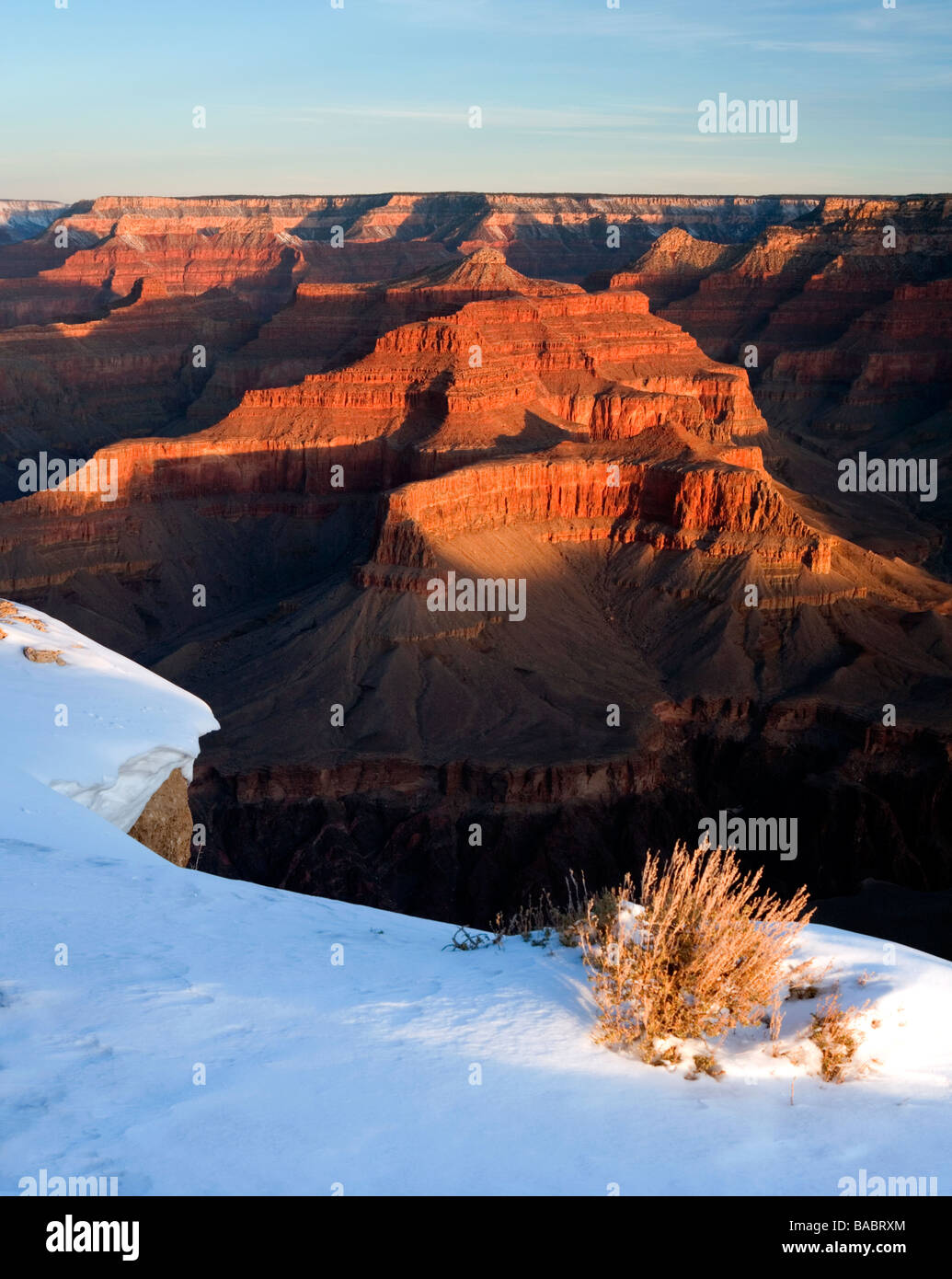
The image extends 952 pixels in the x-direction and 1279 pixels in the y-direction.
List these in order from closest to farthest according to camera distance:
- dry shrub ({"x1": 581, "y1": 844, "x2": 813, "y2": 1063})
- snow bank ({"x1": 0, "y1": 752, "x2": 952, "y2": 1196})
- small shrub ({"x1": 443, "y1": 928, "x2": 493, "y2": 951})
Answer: snow bank ({"x1": 0, "y1": 752, "x2": 952, "y2": 1196}) < dry shrub ({"x1": 581, "y1": 844, "x2": 813, "y2": 1063}) < small shrub ({"x1": 443, "y1": 928, "x2": 493, "y2": 951})

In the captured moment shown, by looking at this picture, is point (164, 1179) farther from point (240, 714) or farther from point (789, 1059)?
point (240, 714)

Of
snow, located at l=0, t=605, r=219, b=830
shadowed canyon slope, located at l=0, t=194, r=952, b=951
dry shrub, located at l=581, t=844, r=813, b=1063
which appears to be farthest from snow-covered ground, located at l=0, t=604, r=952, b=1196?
shadowed canyon slope, located at l=0, t=194, r=952, b=951

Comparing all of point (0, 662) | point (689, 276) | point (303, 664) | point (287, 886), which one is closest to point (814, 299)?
point (689, 276)

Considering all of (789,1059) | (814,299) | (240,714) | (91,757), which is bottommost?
(240,714)

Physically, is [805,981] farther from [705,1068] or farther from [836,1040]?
[705,1068]

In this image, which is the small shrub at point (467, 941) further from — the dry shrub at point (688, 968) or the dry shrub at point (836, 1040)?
the dry shrub at point (836, 1040)

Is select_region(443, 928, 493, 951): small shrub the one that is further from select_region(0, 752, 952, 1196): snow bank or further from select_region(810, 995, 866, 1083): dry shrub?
select_region(810, 995, 866, 1083): dry shrub

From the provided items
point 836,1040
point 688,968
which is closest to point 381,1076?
point 688,968
